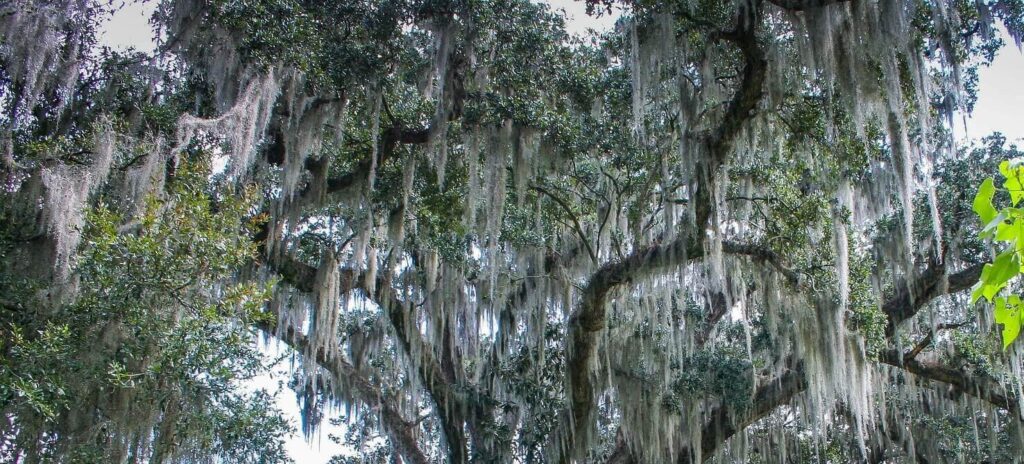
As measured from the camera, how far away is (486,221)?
359 inches

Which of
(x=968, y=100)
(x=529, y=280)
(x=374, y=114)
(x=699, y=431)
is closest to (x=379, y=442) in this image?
(x=529, y=280)

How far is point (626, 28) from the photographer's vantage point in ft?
26.5

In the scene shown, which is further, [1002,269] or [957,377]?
[957,377]

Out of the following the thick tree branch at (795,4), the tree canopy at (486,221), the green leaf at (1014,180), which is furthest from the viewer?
the thick tree branch at (795,4)

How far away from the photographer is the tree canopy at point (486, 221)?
6227mm

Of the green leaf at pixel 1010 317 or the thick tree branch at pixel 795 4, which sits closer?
the green leaf at pixel 1010 317

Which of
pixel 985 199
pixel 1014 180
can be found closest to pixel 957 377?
pixel 1014 180

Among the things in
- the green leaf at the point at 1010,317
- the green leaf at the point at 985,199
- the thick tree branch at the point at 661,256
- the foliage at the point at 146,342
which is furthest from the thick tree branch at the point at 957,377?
the green leaf at the point at 985,199

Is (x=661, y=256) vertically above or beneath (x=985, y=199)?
above

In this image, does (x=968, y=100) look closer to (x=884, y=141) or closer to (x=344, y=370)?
(x=884, y=141)

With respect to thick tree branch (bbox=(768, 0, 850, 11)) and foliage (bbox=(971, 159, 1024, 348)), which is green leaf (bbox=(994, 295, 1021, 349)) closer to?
foliage (bbox=(971, 159, 1024, 348))

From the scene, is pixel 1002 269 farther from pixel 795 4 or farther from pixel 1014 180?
pixel 795 4

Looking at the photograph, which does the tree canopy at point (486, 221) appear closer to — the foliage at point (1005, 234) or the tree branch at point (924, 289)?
the tree branch at point (924, 289)

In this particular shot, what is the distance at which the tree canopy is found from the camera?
20.4 ft
